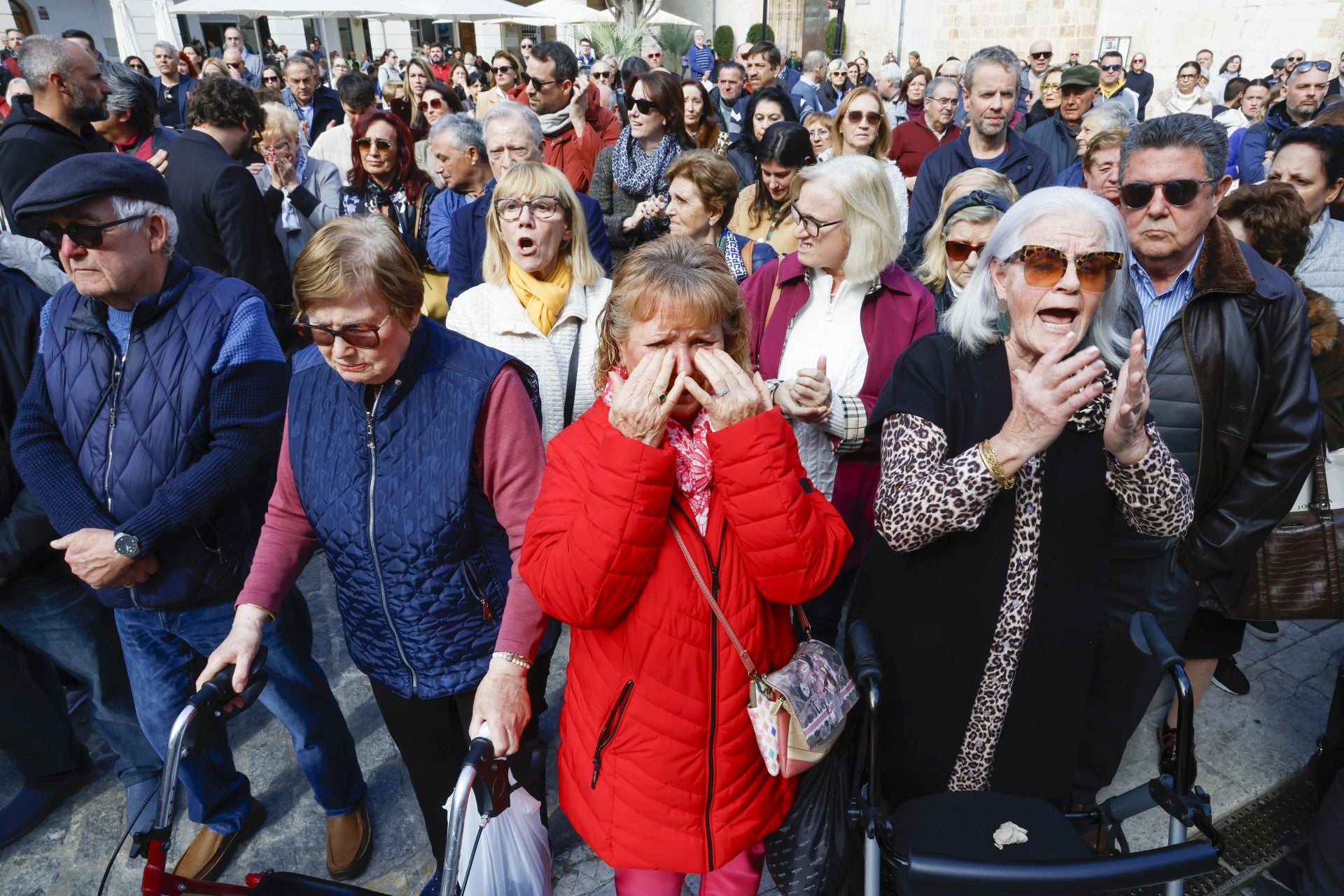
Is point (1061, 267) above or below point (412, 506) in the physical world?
above

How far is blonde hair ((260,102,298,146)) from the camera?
16.1 feet

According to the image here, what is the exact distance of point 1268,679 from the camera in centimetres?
363

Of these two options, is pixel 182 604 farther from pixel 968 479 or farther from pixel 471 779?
pixel 968 479

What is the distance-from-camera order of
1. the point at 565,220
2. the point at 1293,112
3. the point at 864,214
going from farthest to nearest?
the point at 1293,112 → the point at 565,220 → the point at 864,214

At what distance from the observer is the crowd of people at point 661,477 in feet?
5.74

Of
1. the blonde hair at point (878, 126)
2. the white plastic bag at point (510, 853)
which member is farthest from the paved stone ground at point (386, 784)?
the blonde hair at point (878, 126)

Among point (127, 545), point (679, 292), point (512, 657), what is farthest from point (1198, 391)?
point (127, 545)

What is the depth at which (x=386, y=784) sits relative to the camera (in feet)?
10.2

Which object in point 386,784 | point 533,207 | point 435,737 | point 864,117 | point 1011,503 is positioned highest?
point 864,117

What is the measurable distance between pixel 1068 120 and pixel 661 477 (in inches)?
267

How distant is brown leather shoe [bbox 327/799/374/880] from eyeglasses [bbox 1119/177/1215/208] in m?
3.25

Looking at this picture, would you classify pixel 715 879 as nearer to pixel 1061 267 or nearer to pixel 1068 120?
pixel 1061 267

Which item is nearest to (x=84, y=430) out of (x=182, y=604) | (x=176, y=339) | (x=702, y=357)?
(x=176, y=339)

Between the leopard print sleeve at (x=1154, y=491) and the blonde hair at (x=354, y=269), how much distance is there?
175 cm
